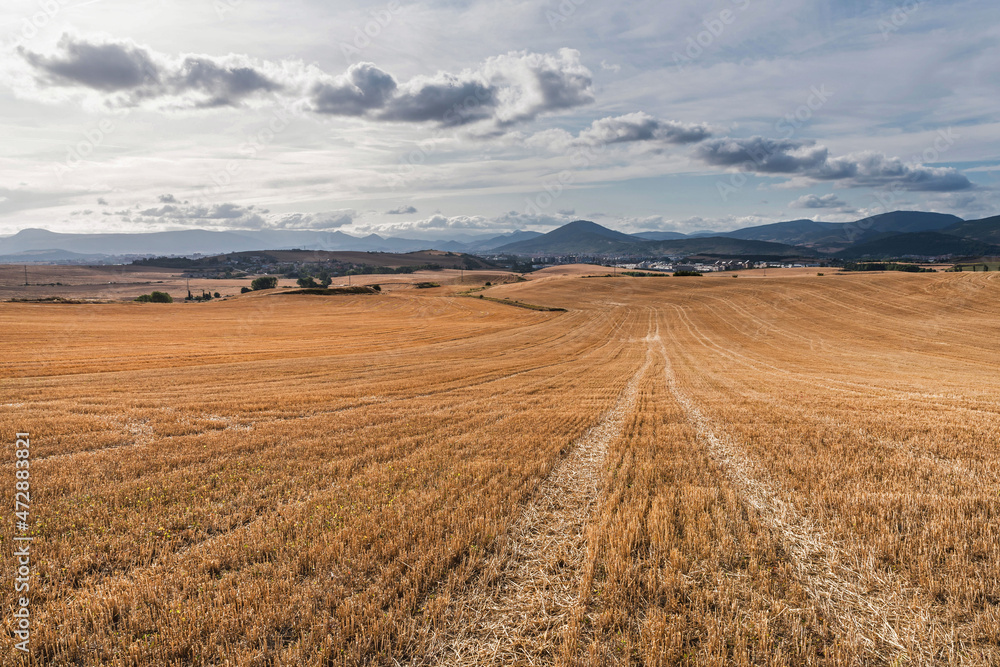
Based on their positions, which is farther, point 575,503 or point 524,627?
point 575,503

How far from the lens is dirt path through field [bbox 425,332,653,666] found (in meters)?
4.86

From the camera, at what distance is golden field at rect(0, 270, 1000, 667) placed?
4879 mm

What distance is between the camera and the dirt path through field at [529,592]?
4.86m

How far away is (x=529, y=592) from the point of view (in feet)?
19.2

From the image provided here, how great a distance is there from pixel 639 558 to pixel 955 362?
40.9 m

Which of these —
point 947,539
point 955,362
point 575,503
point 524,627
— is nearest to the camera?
point 524,627

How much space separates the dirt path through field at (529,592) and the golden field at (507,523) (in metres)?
0.04

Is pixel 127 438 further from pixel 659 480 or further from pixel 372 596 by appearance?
pixel 659 480

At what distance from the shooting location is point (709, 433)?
13.0 metres

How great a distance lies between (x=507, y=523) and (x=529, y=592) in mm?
1704

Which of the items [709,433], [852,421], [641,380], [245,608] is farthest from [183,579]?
[641,380]

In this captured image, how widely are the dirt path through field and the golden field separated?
4 centimetres

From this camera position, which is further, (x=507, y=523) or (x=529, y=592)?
(x=507, y=523)

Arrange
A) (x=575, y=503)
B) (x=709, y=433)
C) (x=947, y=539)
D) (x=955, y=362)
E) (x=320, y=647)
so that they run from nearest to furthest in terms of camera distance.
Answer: (x=320, y=647), (x=947, y=539), (x=575, y=503), (x=709, y=433), (x=955, y=362)
